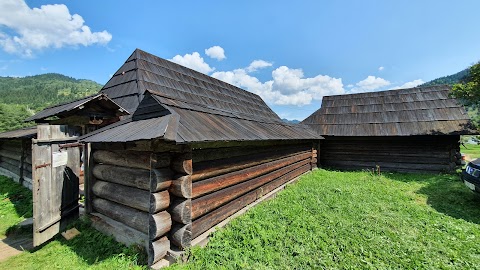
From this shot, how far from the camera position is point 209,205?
4551 mm

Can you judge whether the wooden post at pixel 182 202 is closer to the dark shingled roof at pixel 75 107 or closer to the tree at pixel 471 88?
the dark shingled roof at pixel 75 107

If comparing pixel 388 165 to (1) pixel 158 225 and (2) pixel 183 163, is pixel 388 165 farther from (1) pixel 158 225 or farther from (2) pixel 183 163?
(1) pixel 158 225

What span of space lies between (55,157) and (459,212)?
1063 centimetres

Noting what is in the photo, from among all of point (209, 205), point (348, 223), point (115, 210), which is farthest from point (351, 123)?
point (115, 210)

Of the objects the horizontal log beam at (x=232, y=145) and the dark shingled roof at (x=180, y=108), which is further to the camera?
the horizontal log beam at (x=232, y=145)

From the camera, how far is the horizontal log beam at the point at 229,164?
4385mm

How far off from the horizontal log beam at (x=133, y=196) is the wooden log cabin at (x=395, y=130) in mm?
12328

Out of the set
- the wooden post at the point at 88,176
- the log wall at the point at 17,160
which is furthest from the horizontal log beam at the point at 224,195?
the log wall at the point at 17,160

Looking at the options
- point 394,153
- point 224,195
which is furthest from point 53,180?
point 394,153

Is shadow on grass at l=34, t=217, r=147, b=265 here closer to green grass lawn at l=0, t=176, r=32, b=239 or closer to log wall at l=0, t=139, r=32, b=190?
green grass lawn at l=0, t=176, r=32, b=239

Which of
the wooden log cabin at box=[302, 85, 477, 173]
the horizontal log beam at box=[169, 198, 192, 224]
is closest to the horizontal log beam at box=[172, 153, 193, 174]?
the horizontal log beam at box=[169, 198, 192, 224]

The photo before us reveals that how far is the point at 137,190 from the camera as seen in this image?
169 inches

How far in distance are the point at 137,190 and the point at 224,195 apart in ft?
6.06


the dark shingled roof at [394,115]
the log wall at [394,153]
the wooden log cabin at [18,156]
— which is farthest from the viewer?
the dark shingled roof at [394,115]
